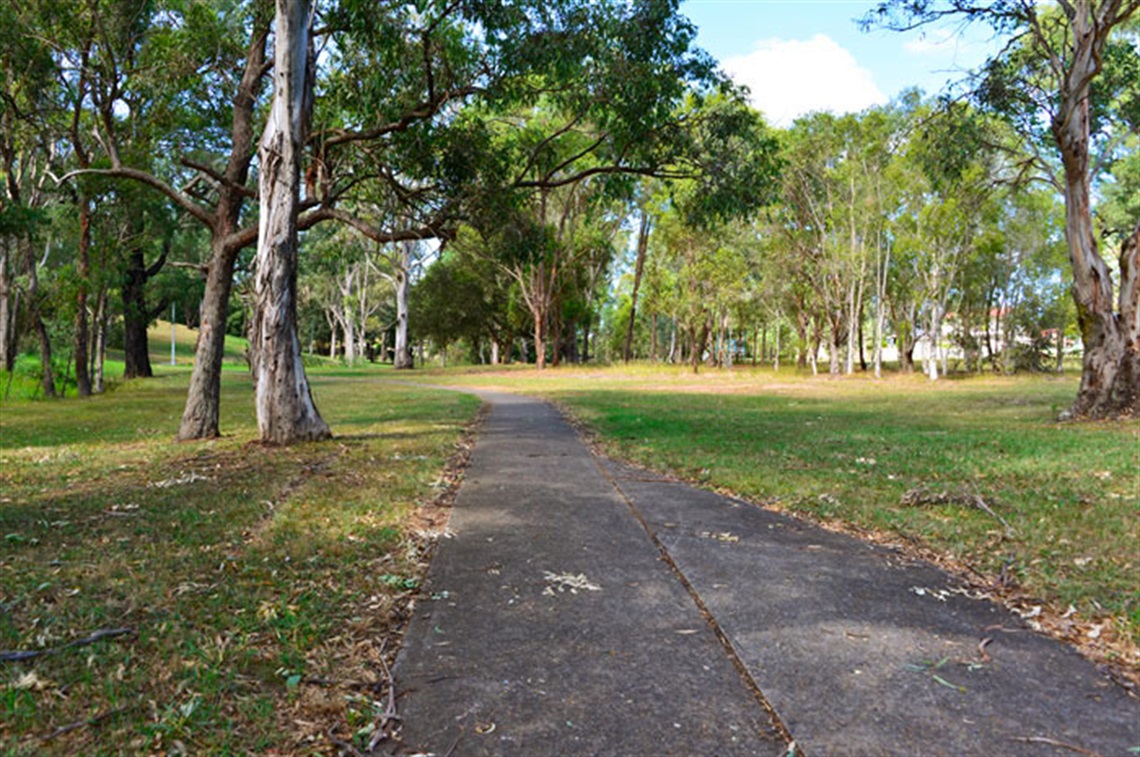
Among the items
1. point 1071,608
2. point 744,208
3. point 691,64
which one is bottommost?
point 1071,608

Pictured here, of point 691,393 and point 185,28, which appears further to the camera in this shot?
point 691,393

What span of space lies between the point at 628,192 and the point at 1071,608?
8809 millimetres

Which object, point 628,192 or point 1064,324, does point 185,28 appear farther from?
point 1064,324

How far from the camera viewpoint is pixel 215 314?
32.6ft

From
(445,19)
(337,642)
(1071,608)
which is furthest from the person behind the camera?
(445,19)

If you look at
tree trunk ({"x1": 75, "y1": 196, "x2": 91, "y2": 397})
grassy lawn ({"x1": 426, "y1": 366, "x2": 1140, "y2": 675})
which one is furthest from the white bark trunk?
grassy lawn ({"x1": 426, "y1": 366, "x2": 1140, "y2": 675})

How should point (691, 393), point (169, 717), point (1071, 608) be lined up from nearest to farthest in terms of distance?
point (169, 717), point (1071, 608), point (691, 393)

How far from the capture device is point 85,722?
88.2 inches

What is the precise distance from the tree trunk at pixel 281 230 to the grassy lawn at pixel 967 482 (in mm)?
4775

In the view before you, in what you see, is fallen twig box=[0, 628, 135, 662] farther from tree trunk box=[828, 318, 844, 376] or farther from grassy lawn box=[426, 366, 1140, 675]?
tree trunk box=[828, 318, 844, 376]

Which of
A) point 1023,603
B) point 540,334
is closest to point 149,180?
point 1023,603

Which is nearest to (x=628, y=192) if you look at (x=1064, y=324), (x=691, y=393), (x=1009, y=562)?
(x=1009, y=562)

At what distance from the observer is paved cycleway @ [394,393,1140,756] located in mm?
2309

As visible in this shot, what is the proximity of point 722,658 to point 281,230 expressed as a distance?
806 cm
